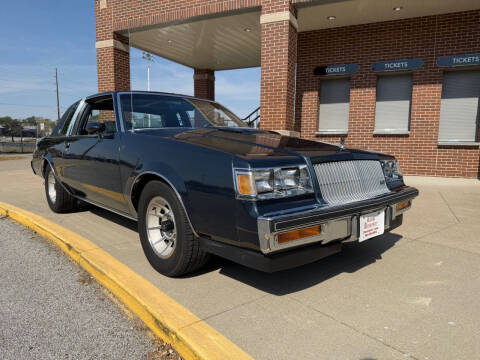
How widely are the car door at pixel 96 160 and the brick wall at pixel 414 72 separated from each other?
7.38m

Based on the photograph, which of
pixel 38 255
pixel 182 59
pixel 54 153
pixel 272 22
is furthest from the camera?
pixel 182 59

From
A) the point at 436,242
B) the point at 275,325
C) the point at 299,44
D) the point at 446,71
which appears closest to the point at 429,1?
the point at 446,71

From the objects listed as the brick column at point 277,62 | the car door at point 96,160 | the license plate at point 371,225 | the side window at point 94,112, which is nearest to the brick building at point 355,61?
the brick column at point 277,62

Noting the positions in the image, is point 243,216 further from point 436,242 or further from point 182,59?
point 182,59

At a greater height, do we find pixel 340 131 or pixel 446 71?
pixel 446 71

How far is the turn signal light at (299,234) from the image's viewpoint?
2.14 meters

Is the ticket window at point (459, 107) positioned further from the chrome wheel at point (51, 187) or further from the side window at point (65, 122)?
A: the chrome wheel at point (51, 187)

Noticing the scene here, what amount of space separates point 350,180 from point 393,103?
26.1 feet

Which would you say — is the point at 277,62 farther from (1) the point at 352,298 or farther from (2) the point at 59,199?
(1) the point at 352,298

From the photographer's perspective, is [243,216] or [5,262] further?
[5,262]

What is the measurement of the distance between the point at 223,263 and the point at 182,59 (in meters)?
12.6

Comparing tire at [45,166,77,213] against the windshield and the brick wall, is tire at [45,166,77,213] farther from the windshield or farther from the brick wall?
the brick wall

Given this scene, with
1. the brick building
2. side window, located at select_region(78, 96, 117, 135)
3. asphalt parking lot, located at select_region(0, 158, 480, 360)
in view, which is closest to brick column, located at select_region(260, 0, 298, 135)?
the brick building

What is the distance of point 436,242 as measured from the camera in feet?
12.6
